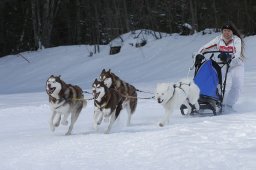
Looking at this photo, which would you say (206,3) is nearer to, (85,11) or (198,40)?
(198,40)

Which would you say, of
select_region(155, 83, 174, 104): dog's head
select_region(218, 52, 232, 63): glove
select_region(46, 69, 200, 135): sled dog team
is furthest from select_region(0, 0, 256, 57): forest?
select_region(155, 83, 174, 104): dog's head

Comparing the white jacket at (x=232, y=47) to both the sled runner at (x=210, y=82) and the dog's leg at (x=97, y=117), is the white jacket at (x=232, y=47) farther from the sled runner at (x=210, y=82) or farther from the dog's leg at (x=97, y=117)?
the dog's leg at (x=97, y=117)

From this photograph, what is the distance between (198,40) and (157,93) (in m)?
11.7

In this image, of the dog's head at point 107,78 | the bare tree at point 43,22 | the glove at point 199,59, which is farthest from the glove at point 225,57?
the bare tree at point 43,22

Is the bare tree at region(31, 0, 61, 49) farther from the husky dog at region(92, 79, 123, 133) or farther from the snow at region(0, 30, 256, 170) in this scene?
the husky dog at region(92, 79, 123, 133)

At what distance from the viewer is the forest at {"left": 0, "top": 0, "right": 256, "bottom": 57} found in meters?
19.1

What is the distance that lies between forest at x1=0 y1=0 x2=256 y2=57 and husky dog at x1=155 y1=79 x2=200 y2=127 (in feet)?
35.7

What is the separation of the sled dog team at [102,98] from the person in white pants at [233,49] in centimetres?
122

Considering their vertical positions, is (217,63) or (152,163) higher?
(217,63)

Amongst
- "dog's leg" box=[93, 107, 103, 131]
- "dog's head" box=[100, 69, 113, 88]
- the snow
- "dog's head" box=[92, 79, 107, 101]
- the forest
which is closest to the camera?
the snow

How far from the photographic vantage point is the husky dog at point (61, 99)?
6.72 m

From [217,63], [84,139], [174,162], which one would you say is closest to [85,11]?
[217,63]

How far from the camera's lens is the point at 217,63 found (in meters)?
8.17

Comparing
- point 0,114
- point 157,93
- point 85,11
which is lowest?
point 0,114
